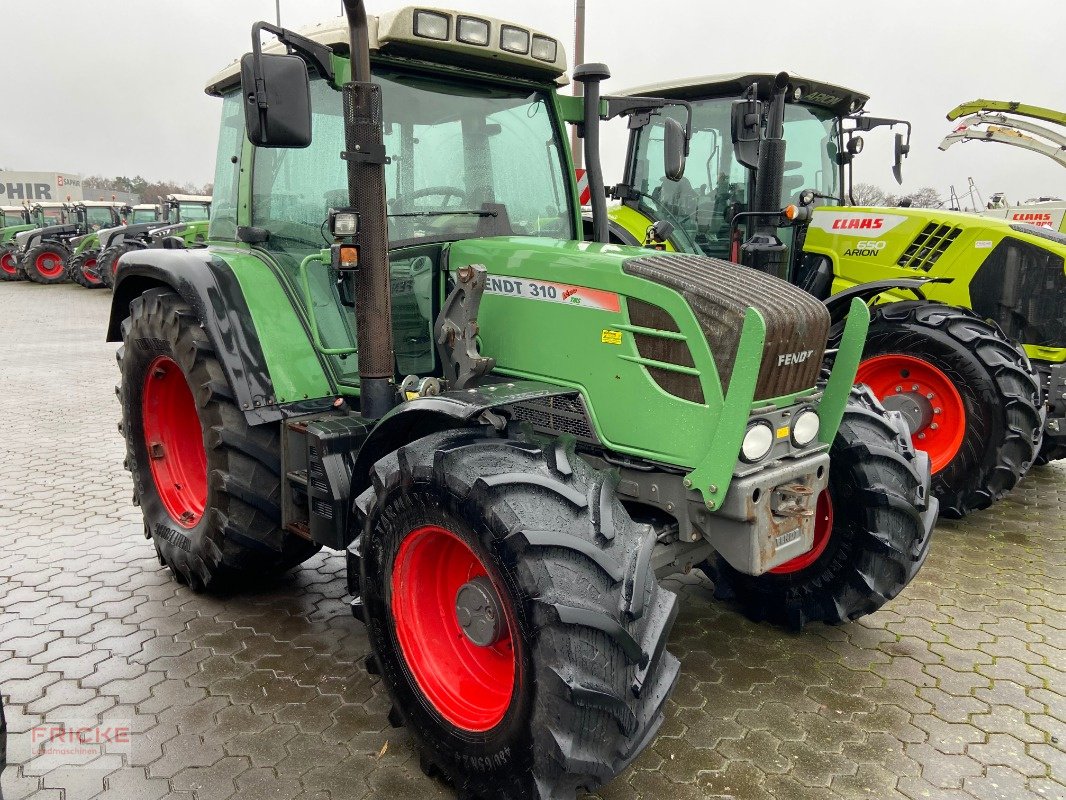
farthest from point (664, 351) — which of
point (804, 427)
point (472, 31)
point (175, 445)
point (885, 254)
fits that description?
point (885, 254)

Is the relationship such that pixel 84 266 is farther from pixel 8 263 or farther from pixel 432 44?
pixel 432 44

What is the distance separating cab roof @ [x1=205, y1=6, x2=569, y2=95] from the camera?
3027 millimetres

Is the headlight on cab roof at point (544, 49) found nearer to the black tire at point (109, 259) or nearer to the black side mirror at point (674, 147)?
the black side mirror at point (674, 147)

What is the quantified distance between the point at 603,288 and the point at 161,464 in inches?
106

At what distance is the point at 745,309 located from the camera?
8.29 ft

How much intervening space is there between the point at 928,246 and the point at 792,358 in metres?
3.58

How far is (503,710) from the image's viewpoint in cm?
248

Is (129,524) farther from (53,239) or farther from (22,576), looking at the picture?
(53,239)

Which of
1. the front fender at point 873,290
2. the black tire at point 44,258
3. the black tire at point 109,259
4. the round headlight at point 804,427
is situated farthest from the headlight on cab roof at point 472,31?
the black tire at point 44,258

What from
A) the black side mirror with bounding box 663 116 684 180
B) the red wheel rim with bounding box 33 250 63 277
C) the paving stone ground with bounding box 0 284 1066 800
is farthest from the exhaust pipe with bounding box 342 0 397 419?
the red wheel rim with bounding box 33 250 63 277

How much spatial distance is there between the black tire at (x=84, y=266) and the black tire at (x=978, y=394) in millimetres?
20114

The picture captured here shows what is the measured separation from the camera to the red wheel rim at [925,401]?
499cm

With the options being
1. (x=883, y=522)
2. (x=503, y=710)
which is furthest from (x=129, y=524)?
(x=883, y=522)

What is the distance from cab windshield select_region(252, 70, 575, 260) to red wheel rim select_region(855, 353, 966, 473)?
2602mm
